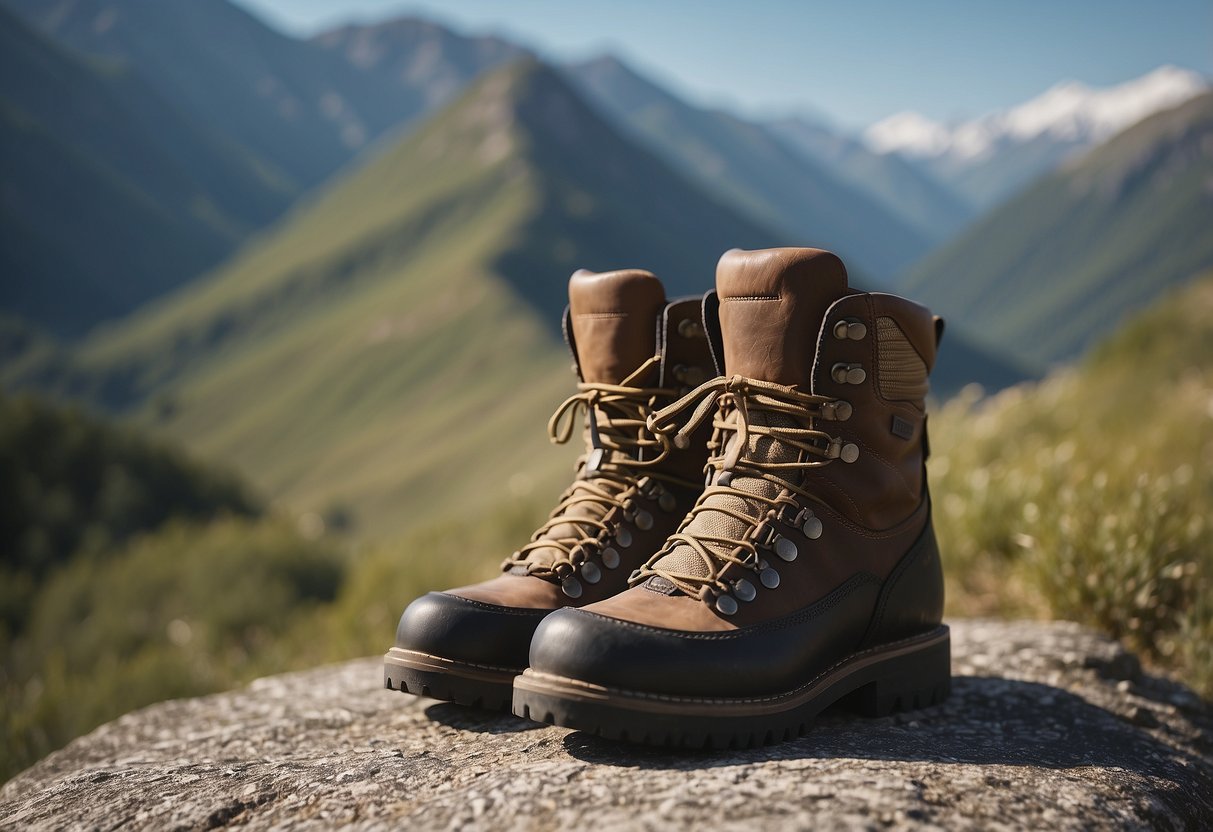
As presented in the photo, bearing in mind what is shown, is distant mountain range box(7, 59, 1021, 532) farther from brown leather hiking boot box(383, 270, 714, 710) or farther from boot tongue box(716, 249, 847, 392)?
boot tongue box(716, 249, 847, 392)

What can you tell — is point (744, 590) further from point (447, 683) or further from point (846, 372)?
point (447, 683)

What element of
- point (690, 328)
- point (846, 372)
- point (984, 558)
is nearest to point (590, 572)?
point (690, 328)

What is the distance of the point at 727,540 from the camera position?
90.3 inches

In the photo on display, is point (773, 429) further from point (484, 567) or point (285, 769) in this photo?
point (484, 567)

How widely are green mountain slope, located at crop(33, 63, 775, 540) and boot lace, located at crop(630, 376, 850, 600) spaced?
4582 cm

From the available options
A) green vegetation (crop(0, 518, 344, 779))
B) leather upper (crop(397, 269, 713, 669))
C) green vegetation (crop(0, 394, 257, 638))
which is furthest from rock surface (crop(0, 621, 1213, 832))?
green vegetation (crop(0, 394, 257, 638))

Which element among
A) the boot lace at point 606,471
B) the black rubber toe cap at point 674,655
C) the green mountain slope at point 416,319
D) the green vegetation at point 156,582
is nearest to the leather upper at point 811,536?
the black rubber toe cap at point 674,655

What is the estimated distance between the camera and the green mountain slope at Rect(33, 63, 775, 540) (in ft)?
285

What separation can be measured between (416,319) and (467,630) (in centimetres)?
12101

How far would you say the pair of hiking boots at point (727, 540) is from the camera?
212 centimetres

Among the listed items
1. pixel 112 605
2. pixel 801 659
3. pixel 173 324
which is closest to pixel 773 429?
pixel 801 659

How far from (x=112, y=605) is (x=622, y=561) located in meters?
19.9

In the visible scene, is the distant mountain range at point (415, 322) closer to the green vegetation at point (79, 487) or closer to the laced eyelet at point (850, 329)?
the green vegetation at point (79, 487)

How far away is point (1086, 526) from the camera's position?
369 cm
